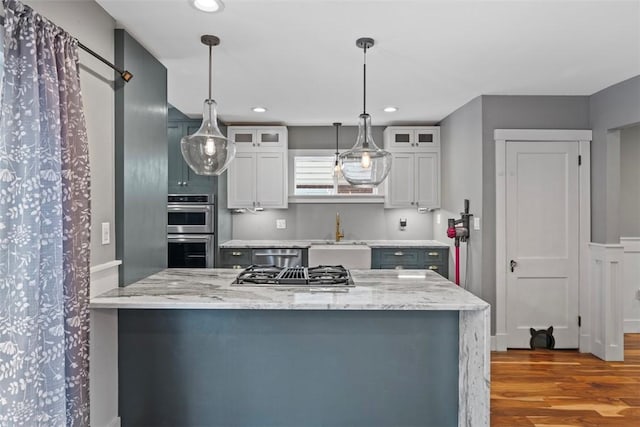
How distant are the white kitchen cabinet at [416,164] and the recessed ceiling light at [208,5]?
3276mm

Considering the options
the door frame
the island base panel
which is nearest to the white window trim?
the door frame

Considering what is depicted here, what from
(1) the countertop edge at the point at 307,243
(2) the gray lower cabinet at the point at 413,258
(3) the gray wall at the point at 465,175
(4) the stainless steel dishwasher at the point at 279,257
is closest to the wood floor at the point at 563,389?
(3) the gray wall at the point at 465,175

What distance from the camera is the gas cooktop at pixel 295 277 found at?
2375 millimetres

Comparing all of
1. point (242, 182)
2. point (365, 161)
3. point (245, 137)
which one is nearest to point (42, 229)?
point (365, 161)

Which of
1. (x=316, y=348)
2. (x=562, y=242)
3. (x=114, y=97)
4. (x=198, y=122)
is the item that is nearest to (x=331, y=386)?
(x=316, y=348)

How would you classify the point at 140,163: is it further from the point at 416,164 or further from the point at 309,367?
the point at 416,164

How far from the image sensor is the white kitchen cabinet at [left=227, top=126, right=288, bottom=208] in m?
5.10

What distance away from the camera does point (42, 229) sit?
5.27 feet

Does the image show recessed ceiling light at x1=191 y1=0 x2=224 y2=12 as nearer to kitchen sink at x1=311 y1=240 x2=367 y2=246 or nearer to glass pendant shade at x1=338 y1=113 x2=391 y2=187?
glass pendant shade at x1=338 y1=113 x2=391 y2=187

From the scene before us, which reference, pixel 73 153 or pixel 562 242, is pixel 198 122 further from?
pixel 562 242

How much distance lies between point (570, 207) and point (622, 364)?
1.47 metres

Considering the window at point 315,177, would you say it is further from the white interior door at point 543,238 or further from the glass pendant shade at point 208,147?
the glass pendant shade at point 208,147

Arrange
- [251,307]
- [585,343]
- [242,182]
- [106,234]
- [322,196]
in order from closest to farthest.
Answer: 1. [251,307]
2. [106,234]
3. [585,343]
4. [242,182]
5. [322,196]

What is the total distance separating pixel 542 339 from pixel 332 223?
9.08 ft
